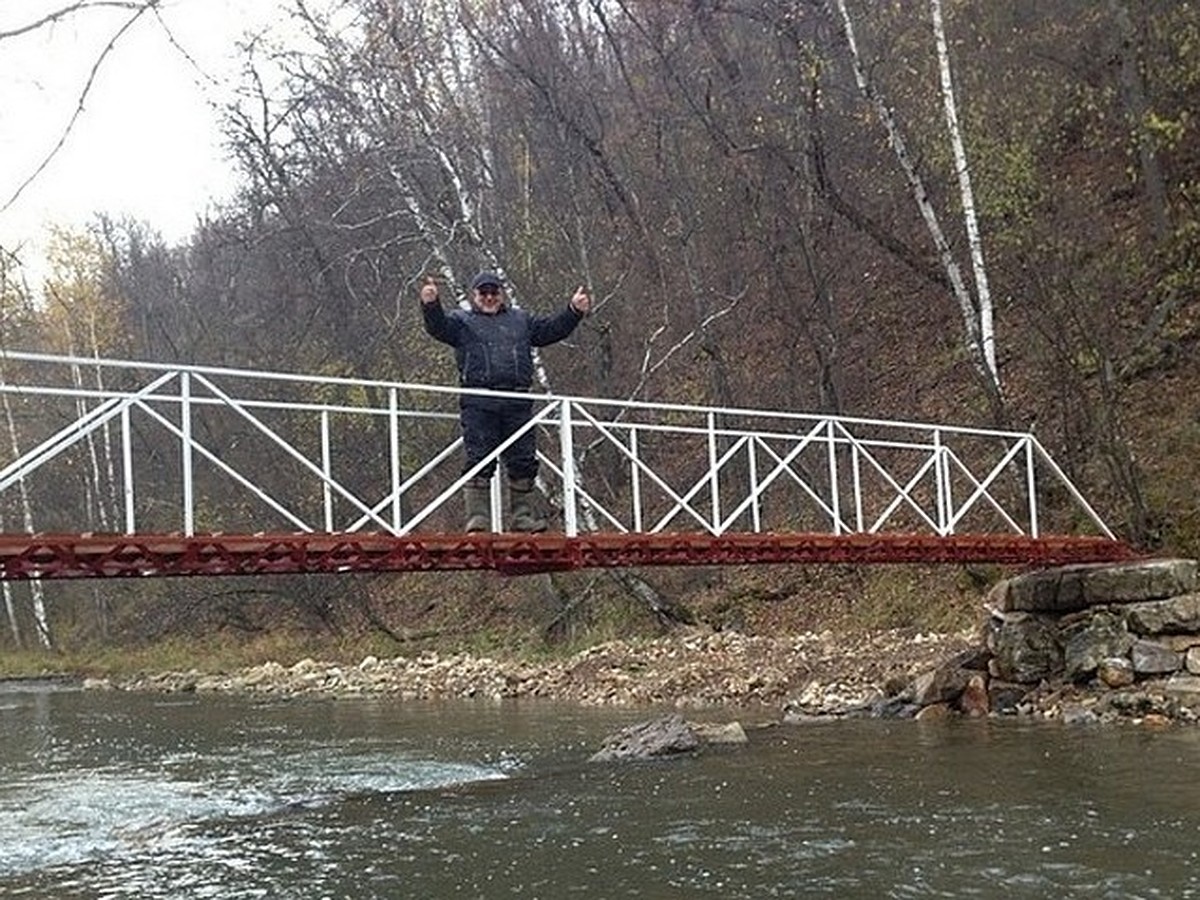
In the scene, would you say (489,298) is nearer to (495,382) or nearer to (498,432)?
(495,382)

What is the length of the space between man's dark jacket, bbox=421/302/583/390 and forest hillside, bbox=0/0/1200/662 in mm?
7946

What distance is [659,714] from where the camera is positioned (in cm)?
1595

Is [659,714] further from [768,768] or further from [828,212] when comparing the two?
[828,212]

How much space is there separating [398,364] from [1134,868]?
20849 mm

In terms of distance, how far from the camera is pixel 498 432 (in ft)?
37.5

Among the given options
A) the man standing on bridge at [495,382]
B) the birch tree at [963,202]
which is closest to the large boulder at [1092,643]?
the birch tree at [963,202]

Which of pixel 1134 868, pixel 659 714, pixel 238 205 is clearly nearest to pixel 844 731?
pixel 659 714

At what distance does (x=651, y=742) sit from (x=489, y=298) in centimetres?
421

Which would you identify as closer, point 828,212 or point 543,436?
point 828,212

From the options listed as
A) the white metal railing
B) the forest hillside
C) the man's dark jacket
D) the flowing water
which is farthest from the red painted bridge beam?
the forest hillside

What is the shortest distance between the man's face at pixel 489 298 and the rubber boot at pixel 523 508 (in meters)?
1.44

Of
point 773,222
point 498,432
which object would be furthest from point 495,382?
point 773,222

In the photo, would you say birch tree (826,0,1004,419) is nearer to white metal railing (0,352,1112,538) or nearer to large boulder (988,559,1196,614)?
white metal railing (0,352,1112,538)

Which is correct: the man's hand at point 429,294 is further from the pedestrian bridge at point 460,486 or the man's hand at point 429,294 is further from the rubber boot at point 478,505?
the rubber boot at point 478,505
